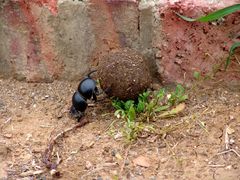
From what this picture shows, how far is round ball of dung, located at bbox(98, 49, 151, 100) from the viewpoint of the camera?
3.35m

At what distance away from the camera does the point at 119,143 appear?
318cm

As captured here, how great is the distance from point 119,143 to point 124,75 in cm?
43

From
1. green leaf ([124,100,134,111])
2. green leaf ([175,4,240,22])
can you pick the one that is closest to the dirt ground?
green leaf ([124,100,134,111])

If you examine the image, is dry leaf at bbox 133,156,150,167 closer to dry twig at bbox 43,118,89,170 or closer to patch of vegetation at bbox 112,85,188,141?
patch of vegetation at bbox 112,85,188,141

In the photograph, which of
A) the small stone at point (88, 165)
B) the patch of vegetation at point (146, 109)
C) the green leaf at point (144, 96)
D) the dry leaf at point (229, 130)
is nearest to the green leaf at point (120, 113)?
the patch of vegetation at point (146, 109)

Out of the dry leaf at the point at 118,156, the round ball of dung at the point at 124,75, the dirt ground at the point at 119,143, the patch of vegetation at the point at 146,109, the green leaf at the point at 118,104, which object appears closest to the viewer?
the dirt ground at the point at 119,143

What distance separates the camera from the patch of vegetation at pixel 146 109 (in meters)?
3.24

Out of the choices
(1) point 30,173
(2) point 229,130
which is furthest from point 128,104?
(1) point 30,173

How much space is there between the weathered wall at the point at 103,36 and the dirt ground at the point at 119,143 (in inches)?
8.7

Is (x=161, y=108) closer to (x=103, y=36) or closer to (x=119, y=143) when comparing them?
(x=119, y=143)

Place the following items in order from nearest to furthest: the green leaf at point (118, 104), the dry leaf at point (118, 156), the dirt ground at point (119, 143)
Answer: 1. the dirt ground at point (119, 143)
2. the dry leaf at point (118, 156)
3. the green leaf at point (118, 104)

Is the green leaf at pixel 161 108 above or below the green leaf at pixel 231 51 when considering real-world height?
below

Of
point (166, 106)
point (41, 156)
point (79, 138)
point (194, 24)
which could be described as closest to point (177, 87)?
point (166, 106)

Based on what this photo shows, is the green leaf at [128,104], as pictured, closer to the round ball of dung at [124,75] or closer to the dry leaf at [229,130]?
the round ball of dung at [124,75]
